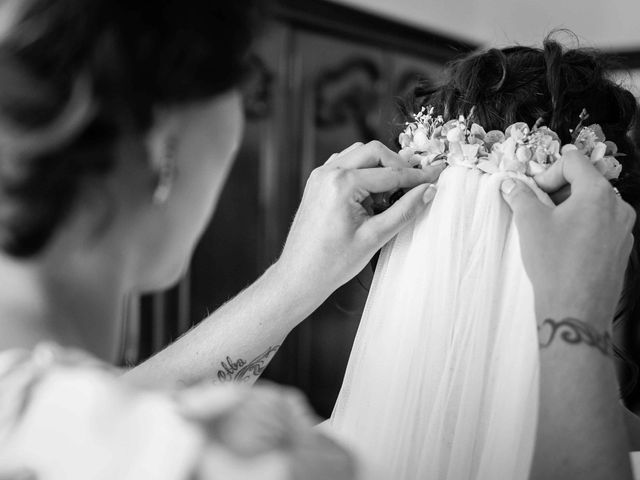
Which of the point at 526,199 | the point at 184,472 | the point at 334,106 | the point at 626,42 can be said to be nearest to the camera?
the point at 184,472

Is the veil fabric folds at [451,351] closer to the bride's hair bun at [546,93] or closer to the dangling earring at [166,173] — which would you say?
the bride's hair bun at [546,93]

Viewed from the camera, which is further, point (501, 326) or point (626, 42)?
point (626, 42)

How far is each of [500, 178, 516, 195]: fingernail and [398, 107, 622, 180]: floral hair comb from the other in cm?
2

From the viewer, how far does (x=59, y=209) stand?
589 mm

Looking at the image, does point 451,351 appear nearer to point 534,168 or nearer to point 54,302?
point 534,168

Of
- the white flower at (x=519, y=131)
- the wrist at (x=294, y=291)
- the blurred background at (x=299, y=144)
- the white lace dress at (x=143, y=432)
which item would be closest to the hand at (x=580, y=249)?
the white flower at (x=519, y=131)

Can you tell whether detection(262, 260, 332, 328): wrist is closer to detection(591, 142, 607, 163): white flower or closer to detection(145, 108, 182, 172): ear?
detection(591, 142, 607, 163): white flower

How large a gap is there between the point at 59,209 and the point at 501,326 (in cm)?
62

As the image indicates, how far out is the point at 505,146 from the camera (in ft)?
3.40

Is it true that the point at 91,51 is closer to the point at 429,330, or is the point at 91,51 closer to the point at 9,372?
the point at 9,372

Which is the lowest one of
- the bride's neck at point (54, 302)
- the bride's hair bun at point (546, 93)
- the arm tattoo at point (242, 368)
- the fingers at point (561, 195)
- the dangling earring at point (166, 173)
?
the arm tattoo at point (242, 368)

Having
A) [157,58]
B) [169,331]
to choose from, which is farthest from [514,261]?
[169,331]

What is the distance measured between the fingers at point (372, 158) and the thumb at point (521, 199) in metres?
0.16

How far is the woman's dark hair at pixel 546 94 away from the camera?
1077 millimetres
